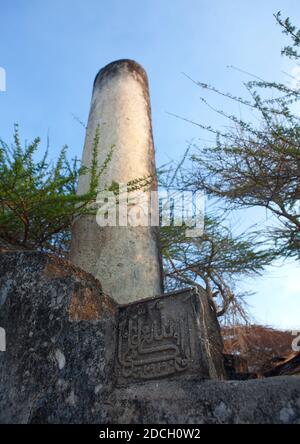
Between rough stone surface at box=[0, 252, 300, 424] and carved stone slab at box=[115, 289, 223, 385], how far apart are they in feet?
0.11

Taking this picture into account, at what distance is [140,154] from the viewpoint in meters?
3.40

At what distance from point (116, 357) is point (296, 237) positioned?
3.75 m

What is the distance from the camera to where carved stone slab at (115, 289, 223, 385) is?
172cm

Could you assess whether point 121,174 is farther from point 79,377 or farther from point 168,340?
point 79,377

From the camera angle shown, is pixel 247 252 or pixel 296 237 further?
pixel 247 252

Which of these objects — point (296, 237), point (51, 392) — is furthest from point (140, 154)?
point (296, 237)

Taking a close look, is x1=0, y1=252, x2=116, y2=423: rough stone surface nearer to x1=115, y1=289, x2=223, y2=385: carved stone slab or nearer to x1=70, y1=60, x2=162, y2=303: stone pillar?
x1=115, y1=289, x2=223, y2=385: carved stone slab

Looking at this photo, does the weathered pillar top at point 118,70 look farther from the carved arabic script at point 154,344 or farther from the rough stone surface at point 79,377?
the carved arabic script at point 154,344

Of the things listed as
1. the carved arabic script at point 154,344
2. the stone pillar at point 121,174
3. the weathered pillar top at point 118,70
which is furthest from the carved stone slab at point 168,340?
the weathered pillar top at point 118,70

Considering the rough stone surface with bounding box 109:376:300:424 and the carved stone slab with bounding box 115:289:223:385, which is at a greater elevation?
the carved stone slab with bounding box 115:289:223:385

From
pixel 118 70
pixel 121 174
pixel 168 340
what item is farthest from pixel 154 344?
pixel 118 70

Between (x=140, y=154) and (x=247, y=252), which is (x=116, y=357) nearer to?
(x=140, y=154)

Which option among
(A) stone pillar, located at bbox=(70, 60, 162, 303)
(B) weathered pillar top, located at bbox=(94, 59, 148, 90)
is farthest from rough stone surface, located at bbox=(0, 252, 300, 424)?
(B) weathered pillar top, located at bbox=(94, 59, 148, 90)

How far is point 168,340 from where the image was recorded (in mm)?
1831
